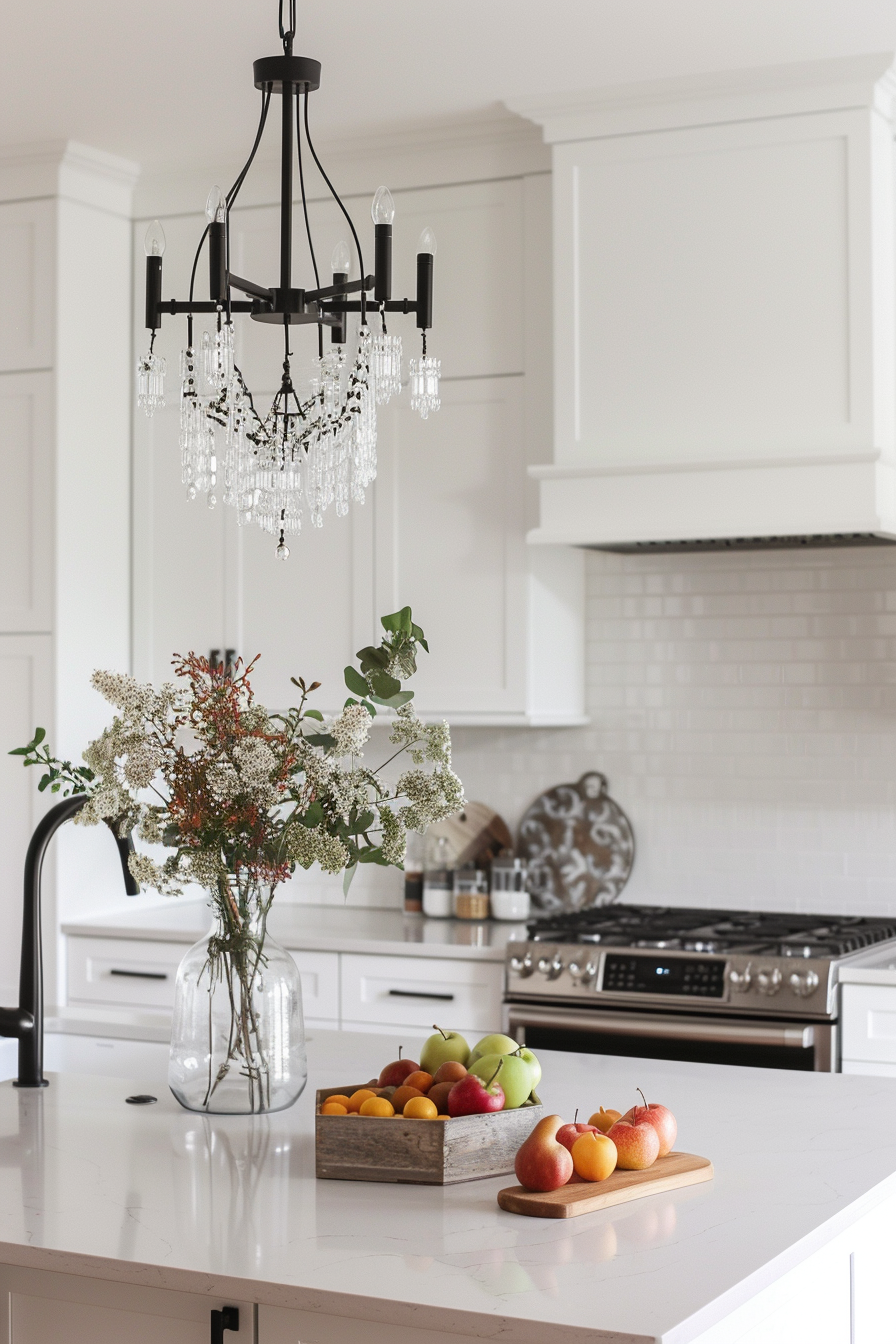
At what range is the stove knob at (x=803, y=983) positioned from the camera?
11.1 ft

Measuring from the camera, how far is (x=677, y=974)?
3.53 metres

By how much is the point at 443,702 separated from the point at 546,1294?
271 centimetres

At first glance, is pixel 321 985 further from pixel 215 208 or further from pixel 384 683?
pixel 215 208

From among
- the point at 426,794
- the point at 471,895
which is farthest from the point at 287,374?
the point at 471,895

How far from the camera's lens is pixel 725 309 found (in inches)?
147

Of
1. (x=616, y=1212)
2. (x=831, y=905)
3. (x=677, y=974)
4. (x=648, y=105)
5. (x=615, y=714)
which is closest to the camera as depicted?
(x=616, y=1212)

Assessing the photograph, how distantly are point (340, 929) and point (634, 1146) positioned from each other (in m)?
2.34

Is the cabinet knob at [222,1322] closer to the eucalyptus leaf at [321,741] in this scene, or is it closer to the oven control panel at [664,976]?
the eucalyptus leaf at [321,741]

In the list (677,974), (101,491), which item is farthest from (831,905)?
(101,491)

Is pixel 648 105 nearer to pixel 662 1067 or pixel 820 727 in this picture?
pixel 820 727

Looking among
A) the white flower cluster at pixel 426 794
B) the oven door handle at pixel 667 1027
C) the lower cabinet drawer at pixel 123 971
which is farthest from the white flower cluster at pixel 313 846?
the lower cabinet drawer at pixel 123 971

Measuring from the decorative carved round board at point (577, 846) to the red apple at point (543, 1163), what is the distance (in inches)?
98.7

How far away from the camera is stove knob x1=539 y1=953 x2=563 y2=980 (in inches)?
144

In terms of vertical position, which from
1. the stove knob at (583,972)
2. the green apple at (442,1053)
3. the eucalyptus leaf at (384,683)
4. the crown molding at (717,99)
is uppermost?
the crown molding at (717,99)
